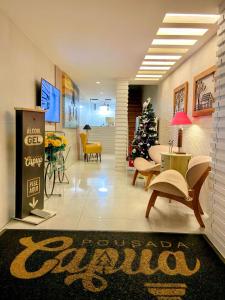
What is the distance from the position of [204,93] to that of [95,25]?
1888mm

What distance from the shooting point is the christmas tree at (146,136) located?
236 inches

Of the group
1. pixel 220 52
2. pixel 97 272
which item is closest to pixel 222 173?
pixel 220 52

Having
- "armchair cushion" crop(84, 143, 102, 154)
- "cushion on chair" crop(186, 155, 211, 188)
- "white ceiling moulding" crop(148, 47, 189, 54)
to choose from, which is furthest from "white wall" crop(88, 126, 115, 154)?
"cushion on chair" crop(186, 155, 211, 188)

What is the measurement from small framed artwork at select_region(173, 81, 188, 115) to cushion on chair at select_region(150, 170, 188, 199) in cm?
195

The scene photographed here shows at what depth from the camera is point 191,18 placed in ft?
9.71

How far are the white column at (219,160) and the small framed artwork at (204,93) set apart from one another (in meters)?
0.79

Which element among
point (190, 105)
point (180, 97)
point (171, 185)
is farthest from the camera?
point (180, 97)

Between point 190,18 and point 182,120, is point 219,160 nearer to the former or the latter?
point 182,120

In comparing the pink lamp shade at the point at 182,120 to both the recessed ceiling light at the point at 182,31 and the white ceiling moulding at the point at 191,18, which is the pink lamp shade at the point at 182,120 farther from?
the white ceiling moulding at the point at 191,18

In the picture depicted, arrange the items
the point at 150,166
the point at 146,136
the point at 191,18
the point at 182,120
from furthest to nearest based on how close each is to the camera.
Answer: the point at 146,136 → the point at 150,166 → the point at 182,120 → the point at 191,18

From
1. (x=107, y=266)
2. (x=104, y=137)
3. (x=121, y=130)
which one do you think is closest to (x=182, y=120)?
(x=107, y=266)

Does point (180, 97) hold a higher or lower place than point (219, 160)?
higher

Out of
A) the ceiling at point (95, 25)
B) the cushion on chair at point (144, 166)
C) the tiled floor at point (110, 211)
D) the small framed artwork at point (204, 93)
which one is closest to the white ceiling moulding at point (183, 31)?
the ceiling at point (95, 25)

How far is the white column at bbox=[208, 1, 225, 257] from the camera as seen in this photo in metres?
2.32
